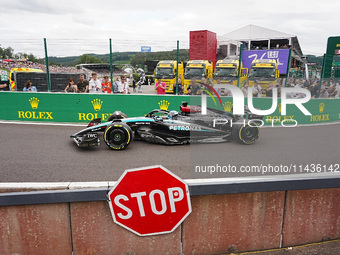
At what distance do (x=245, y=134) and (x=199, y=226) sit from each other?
4.35 meters

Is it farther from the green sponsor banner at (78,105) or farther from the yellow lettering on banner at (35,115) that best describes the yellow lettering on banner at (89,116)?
the yellow lettering on banner at (35,115)

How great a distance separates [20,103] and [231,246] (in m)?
9.10

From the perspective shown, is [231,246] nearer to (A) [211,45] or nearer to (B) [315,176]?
(B) [315,176]

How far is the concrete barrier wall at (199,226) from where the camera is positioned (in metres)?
2.75

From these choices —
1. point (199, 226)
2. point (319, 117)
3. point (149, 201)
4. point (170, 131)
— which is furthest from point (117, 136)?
point (319, 117)

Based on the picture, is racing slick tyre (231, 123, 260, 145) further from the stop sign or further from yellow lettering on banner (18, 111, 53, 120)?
yellow lettering on banner (18, 111, 53, 120)

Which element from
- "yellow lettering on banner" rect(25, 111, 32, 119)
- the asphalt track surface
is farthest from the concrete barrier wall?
"yellow lettering on banner" rect(25, 111, 32, 119)

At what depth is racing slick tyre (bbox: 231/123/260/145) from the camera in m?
6.85

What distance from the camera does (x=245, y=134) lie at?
6.95 metres

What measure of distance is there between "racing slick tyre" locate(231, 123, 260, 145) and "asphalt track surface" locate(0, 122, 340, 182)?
161 mm

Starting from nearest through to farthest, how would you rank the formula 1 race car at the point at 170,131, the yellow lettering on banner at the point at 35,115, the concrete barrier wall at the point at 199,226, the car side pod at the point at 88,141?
1. the concrete barrier wall at the point at 199,226
2. the car side pod at the point at 88,141
3. the formula 1 race car at the point at 170,131
4. the yellow lettering on banner at the point at 35,115

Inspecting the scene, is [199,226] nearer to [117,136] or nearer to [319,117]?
[117,136]

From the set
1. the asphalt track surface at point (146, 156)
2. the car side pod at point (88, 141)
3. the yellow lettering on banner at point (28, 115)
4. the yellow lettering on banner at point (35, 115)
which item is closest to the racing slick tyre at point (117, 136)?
the asphalt track surface at point (146, 156)

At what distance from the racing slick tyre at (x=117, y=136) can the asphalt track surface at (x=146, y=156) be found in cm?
17
